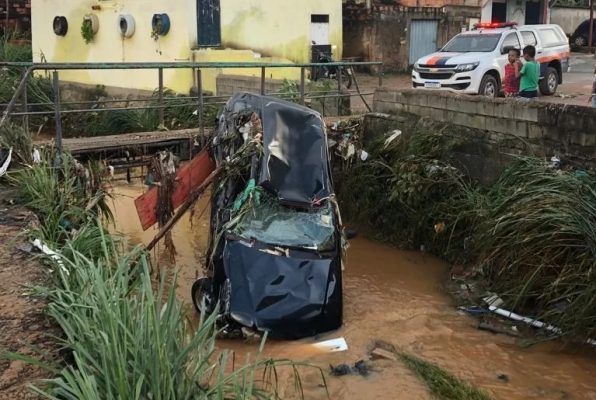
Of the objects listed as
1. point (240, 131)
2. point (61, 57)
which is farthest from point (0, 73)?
point (240, 131)

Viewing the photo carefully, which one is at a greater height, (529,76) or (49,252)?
(529,76)

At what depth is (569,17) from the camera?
1235 inches

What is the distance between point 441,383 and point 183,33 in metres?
11.8

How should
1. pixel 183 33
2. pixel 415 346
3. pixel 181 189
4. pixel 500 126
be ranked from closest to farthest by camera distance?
pixel 415 346, pixel 181 189, pixel 500 126, pixel 183 33

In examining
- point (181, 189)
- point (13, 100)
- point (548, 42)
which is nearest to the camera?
point (13, 100)

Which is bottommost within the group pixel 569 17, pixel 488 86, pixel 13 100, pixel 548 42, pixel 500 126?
pixel 500 126

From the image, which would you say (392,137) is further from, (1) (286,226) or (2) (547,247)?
(1) (286,226)

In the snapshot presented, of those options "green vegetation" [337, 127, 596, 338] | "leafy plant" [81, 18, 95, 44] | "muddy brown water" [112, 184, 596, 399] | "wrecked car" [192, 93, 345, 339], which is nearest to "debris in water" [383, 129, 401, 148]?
"green vegetation" [337, 127, 596, 338]

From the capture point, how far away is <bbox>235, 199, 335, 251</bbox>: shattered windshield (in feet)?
22.3

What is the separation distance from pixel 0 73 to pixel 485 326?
14.4 meters

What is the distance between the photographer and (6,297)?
177 inches

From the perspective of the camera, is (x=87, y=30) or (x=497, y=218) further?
(x=87, y=30)

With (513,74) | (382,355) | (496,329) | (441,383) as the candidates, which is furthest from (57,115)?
(513,74)

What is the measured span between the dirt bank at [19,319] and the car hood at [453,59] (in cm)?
1085
